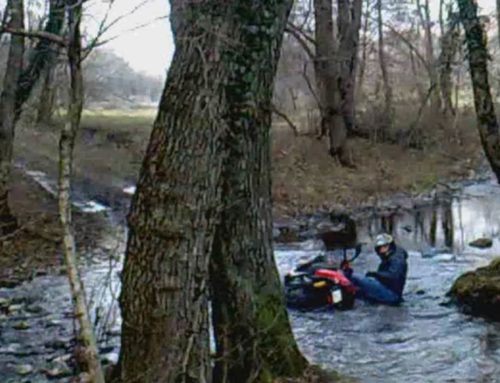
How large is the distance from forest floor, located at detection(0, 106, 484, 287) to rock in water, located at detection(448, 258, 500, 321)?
6039mm

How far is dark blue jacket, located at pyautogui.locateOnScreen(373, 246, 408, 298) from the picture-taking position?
1118 cm

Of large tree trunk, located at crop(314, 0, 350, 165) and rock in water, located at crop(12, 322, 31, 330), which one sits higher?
large tree trunk, located at crop(314, 0, 350, 165)

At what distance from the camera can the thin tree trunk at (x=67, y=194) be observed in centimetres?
425

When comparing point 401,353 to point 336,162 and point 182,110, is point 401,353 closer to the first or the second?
point 182,110

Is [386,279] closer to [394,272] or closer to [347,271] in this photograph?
[394,272]

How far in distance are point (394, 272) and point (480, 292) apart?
1111 mm

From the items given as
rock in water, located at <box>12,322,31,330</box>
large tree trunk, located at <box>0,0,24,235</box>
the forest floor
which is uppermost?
large tree trunk, located at <box>0,0,24,235</box>

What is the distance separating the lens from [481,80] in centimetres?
1154

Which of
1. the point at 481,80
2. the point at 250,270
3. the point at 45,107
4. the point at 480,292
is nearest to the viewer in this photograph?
the point at 250,270

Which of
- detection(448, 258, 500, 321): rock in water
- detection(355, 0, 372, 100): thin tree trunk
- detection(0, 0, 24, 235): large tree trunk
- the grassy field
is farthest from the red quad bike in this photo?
detection(355, 0, 372, 100): thin tree trunk

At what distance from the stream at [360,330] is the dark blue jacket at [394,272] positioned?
0.91ft

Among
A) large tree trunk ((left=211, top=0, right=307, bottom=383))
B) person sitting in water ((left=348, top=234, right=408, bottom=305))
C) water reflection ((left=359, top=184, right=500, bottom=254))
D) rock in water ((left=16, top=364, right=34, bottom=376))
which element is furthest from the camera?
water reflection ((left=359, top=184, right=500, bottom=254))

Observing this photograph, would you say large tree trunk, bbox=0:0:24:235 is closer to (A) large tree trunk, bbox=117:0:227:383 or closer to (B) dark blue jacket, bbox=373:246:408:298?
(B) dark blue jacket, bbox=373:246:408:298

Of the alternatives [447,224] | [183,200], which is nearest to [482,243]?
[447,224]
